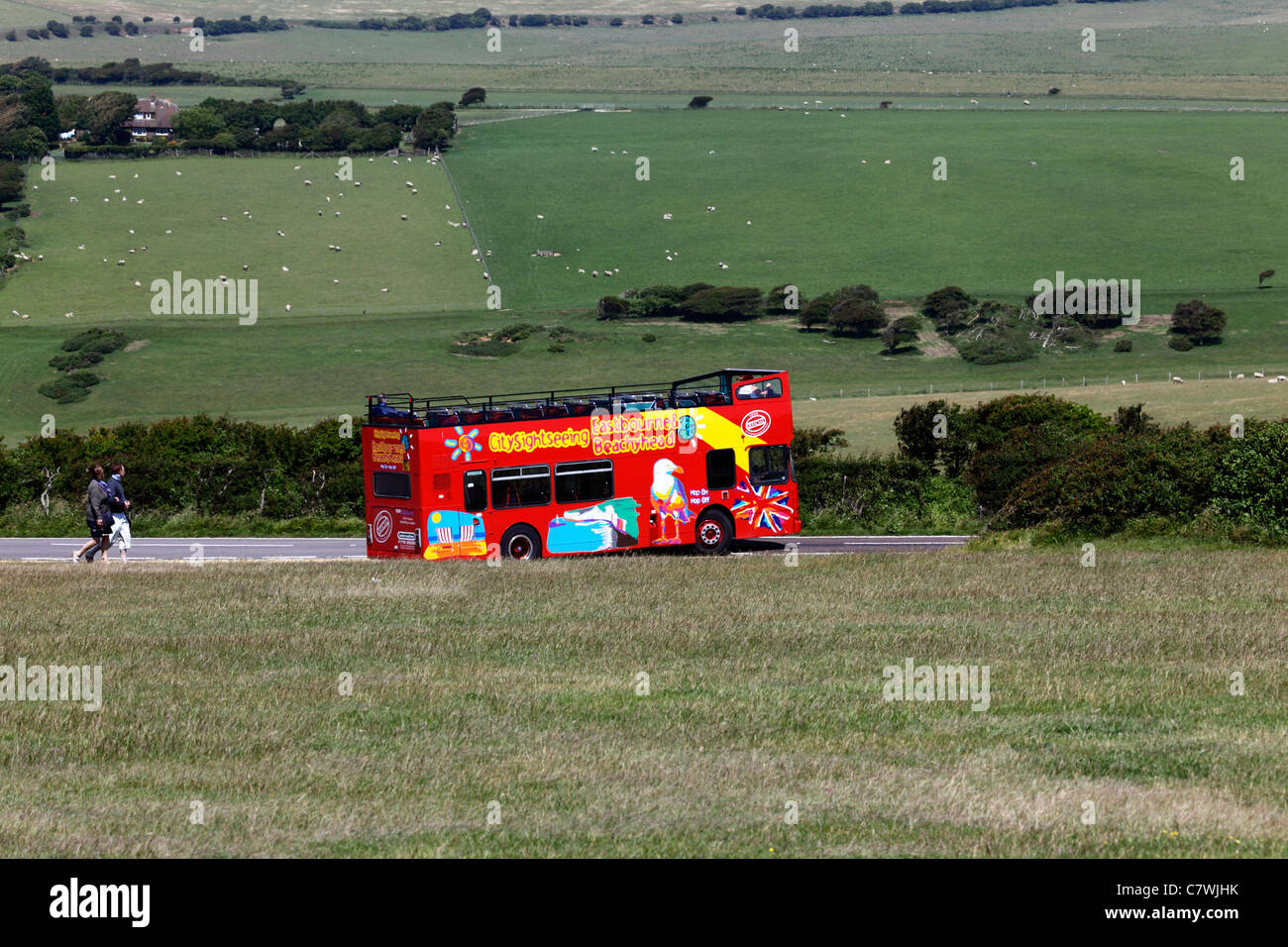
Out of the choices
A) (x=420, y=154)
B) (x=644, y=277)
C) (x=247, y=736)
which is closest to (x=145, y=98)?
(x=420, y=154)

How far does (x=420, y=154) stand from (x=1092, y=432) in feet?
409

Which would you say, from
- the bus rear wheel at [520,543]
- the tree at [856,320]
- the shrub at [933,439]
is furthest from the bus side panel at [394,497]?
the tree at [856,320]

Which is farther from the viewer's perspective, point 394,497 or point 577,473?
point 577,473

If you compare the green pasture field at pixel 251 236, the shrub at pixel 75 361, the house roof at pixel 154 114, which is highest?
the house roof at pixel 154 114

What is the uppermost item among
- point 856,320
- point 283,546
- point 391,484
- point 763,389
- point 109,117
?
point 109,117

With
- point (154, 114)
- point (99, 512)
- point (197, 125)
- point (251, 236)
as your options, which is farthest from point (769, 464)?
point (154, 114)

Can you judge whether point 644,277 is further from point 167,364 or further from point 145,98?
point 145,98

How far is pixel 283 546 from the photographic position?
37.9m

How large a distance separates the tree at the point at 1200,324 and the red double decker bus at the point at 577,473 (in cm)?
7748

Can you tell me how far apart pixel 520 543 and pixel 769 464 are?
6389mm

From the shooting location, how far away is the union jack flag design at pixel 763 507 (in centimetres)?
3512

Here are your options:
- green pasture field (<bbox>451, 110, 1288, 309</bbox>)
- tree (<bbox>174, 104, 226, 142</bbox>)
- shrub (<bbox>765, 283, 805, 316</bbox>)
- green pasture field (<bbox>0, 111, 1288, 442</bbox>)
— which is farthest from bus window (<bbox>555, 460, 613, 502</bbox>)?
tree (<bbox>174, 104, 226, 142</bbox>)

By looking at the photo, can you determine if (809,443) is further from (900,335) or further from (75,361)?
(75,361)

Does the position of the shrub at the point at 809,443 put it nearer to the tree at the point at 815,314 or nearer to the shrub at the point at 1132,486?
the shrub at the point at 1132,486
